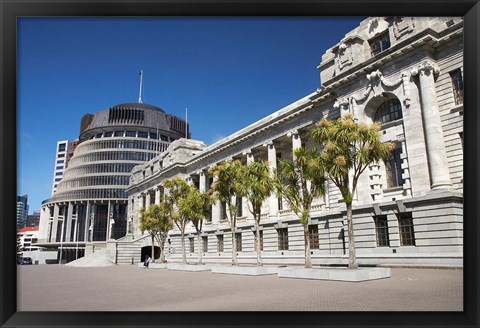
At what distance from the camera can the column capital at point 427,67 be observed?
87.3 ft

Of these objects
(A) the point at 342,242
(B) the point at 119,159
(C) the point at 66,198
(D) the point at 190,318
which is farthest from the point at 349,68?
(C) the point at 66,198

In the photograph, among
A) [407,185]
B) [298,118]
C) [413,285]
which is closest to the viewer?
[413,285]

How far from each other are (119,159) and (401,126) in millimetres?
98397

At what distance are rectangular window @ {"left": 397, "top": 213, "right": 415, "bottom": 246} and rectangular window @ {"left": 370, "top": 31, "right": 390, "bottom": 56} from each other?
552 inches

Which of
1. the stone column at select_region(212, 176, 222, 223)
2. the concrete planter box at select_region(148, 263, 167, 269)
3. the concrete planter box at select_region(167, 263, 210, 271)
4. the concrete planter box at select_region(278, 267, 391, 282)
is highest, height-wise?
the stone column at select_region(212, 176, 222, 223)

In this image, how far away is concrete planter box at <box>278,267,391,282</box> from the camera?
18.4 m

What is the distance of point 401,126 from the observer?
94.6 feet

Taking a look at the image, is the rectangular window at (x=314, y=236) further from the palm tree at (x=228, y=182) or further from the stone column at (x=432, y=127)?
the stone column at (x=432, y=127)

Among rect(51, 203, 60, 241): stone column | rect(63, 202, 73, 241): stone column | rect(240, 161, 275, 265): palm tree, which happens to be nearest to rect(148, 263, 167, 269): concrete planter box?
rect(240, 161, 275, 265): palm tree

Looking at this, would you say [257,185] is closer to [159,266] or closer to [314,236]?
[314,236]

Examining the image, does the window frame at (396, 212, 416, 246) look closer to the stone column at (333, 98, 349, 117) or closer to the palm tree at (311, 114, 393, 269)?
the palm tree at (311, 114, 393, 269)

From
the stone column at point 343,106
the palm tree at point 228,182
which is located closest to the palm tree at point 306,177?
the palm tree at point 228,182
